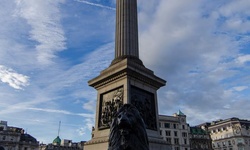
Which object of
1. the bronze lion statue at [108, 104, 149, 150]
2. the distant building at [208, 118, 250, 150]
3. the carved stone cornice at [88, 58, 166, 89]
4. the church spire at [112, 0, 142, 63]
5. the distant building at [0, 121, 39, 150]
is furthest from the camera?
the distant building at [208, 118, 250, 150]

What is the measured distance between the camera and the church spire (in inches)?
569

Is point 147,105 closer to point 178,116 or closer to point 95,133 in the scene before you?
point 95,133

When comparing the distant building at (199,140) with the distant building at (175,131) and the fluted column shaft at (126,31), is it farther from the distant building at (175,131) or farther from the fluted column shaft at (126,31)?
the fluted column shaft at (126,31)

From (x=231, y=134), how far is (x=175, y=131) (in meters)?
20.2

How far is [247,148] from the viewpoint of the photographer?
214 feet

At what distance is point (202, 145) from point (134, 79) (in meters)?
59.3

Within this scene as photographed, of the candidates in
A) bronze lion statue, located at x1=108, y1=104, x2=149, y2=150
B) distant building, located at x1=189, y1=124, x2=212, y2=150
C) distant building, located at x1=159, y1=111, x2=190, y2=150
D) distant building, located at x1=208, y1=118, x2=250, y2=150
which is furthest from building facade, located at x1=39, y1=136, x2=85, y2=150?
bronze lion statue, located at x1=108, y1=104, x2=149, y2=150

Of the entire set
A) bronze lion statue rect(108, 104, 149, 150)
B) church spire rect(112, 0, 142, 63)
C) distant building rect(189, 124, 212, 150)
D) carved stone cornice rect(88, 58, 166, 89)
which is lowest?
bronze lion statue rect(108, 104, 149, 150)

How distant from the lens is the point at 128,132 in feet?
15.8

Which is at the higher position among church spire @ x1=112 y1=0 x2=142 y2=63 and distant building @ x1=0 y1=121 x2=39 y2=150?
church spire @ x1=112 y1=0 x2=142 y2=63

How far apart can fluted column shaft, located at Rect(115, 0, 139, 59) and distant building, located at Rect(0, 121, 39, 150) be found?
54.6 m

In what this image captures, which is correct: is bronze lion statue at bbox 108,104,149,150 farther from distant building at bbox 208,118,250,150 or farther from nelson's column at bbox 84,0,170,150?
distant building at bbox 208,118,250,150

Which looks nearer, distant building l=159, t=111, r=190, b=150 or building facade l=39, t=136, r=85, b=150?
distant building l=159, t=111, r=190, b=150

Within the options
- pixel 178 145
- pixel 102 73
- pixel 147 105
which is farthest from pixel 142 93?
pixel 178 145
